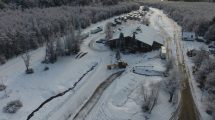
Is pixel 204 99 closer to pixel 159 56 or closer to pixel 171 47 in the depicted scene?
pixel 159 56

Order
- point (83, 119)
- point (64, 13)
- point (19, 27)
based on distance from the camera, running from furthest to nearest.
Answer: point (64, 13), point (19, 27), point (83, 119)

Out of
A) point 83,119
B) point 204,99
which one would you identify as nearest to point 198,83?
point 204,99

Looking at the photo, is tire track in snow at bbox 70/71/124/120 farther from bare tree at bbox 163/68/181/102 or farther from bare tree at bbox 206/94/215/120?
bare tree at bbox 206/94/215/120

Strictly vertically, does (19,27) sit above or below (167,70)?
above

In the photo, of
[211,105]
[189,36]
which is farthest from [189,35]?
[211,105]

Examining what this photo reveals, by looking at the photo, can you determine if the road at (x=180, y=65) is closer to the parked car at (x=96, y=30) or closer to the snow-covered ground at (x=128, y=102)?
the snow-covered ground at (x=128, y=102)

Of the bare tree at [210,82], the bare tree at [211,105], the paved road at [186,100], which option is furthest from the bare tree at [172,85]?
the bare tree at [210,82]

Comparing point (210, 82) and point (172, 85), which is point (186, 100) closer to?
point (172, 85)

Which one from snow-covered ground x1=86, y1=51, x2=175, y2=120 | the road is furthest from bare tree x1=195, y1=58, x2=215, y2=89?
snow-covered ground x1=86, y1=51, x2=175, y2=120
